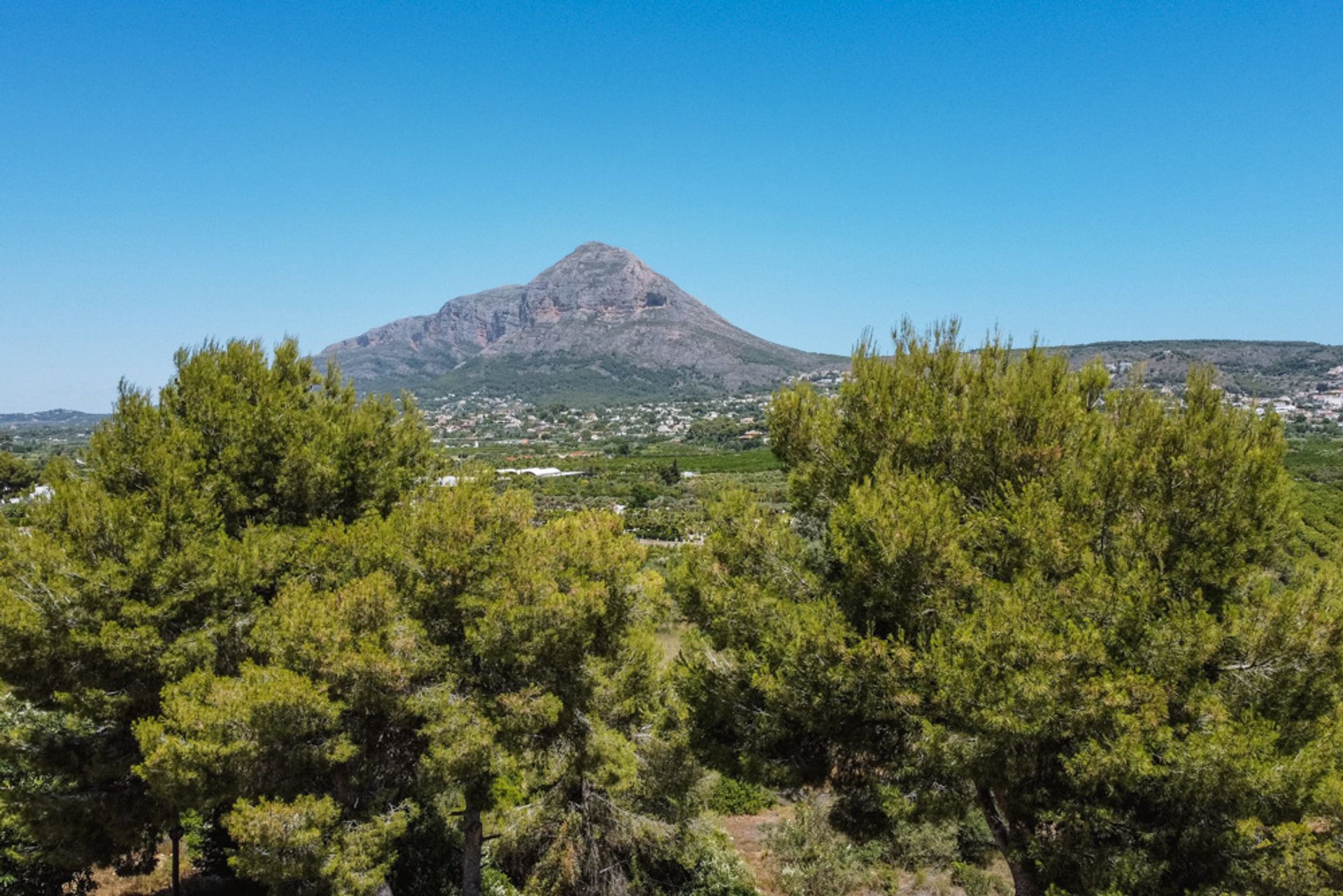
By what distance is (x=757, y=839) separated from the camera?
46.1 feet

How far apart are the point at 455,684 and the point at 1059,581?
625 cm

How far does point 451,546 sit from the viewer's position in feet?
27.0

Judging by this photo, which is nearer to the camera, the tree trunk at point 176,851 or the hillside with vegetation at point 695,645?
the hillside with vegetation at point 695,645

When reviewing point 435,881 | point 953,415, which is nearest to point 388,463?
point 435,881

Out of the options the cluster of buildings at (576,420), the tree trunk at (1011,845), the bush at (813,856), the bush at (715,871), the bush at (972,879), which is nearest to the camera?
the tree trunk at (1011,845)

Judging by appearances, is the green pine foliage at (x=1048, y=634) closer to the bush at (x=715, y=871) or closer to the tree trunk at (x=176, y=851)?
the bush at (x=715, y=871)

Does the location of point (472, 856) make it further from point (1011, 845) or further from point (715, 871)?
point (1011, 845)

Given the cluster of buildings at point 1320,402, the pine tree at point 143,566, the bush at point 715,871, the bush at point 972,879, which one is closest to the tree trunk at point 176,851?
the pine tree at point 143,566

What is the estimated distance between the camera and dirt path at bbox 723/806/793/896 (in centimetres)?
1192

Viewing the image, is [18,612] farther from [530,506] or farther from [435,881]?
[435,881]

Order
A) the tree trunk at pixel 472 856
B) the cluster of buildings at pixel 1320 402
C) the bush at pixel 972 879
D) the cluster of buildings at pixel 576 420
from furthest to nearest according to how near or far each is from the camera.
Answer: the cluster of buildings at pixel 576 420 → the cluster of buildings at pixel 1320 402 → the bush at pixel 972 879 → the tree trunk at pixel 472 856

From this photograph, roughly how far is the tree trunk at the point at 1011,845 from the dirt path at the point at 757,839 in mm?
5591

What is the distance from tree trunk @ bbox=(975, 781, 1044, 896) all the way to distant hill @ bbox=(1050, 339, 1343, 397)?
110749 mm

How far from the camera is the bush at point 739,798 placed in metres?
15.3
